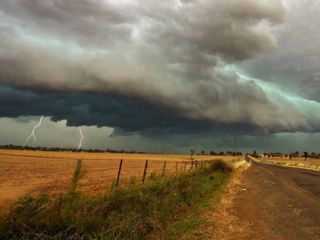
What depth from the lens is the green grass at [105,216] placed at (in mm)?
8311

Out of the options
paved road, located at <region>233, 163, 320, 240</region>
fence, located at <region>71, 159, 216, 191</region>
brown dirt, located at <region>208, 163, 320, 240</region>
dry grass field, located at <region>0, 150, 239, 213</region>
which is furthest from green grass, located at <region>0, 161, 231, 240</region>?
paved road, located at <region>233, 163, 320, 240</region>

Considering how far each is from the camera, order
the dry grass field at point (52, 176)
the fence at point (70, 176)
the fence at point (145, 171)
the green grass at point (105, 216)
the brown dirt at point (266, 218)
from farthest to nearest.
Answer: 1. the fence at point (70, 176)
2. the brown dirt at point (266, 218)
3. the dry grass field at point (52, 176)
4. the fence at point (145, 171)
5. the green grass at point (105, 216)

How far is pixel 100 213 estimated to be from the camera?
10531 millimetres

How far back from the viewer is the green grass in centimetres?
831

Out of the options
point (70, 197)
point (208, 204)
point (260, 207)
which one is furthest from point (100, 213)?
point (260, 207)

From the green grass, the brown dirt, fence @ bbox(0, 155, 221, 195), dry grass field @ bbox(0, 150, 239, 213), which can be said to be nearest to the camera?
the green grass

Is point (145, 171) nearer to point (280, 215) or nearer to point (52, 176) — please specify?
point (280, 215)

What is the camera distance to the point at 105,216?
1064 centimetres

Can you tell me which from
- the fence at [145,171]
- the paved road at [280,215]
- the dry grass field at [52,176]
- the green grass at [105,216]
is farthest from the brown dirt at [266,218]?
the dry grass field at [52,176]

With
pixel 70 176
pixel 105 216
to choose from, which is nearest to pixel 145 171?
pixel 105 216

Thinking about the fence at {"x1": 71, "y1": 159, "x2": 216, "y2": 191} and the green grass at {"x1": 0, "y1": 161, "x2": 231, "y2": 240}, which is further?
the fence at {"x1": 71, "y1": 159, "x2": 216, "y2": 191}

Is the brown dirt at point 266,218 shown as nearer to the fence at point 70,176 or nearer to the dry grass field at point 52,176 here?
the fence at point 70,176

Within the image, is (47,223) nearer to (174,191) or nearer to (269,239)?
(269,239)

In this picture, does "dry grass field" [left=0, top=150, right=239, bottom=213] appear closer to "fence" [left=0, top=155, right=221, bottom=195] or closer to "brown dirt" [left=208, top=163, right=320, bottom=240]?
"fence" [left=0, top=155, right=221, bottom=195]
